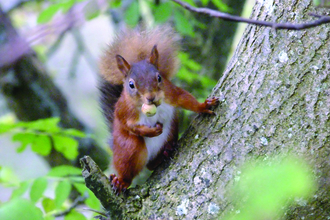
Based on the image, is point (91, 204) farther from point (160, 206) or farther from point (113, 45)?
point (113, 45)

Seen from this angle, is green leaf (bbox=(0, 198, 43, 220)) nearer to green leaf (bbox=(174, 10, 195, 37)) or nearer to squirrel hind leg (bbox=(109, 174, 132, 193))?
squirrel hind leg (bbox=(109, 174, 132, 193))

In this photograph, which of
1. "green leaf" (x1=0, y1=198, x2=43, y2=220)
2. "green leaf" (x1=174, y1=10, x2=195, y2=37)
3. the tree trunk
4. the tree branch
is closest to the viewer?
"green leaf" (x1=0, y1=198, x2=43, y2=220)

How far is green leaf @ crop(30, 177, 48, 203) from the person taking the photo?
6.68 feet

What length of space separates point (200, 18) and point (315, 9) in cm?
245

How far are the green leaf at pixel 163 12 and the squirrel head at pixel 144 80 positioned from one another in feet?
2.57

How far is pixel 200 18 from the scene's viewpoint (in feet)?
12.8

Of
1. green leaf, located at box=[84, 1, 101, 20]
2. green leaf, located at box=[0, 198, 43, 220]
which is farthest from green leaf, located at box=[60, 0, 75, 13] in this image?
green leaf, located at box=[0, 198, 43, 220]

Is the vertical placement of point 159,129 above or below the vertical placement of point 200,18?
below

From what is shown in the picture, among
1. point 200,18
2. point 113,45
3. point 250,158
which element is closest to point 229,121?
point 250,158

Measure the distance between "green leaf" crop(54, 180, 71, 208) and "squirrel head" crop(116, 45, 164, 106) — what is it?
0.70m

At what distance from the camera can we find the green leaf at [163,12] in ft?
9.12

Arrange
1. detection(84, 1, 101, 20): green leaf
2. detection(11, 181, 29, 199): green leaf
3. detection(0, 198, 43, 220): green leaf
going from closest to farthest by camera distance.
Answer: detection(0, 198, 43, 220): green leaf
detection(11, 181, 29, 199): green leaf
detection(84, 1, 101, 20): green leaf

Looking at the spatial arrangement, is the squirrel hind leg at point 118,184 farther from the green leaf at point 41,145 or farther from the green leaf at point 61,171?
the green leaf at point 41,145

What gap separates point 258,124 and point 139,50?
0.97 metres
